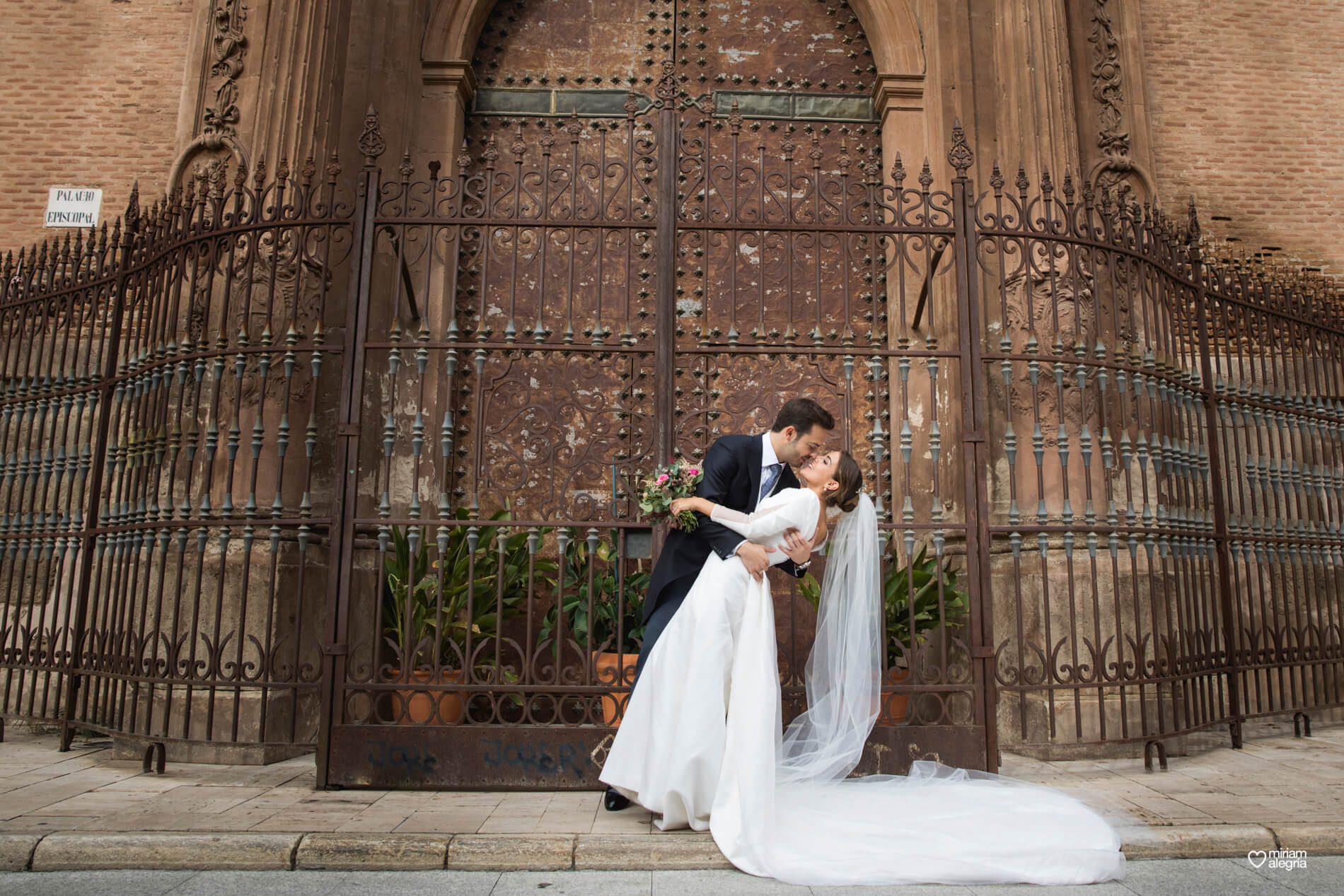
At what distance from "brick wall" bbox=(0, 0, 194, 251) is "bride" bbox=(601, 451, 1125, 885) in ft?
24.8

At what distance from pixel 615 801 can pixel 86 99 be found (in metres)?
8.82

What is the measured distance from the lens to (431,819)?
→ 442 centimetres

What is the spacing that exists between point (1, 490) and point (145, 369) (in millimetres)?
2451

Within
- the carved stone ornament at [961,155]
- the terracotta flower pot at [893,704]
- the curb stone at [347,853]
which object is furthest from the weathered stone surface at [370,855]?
the carved stone ornament at [961,155]

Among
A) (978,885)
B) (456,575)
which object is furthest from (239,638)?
(978,885)

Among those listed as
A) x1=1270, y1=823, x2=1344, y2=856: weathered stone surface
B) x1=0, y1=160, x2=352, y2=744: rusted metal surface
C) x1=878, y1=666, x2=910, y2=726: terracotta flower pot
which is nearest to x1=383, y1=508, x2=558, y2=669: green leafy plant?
x1=0, y1=160, x2=352, y2=744: rusted metal surface

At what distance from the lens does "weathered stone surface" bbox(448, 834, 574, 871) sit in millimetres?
3930

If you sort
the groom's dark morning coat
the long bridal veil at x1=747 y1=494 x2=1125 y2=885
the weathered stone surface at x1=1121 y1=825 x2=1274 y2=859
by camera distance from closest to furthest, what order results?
the long bridal veil at x1=747 y1=494 x2=1125 y2=885 → the weathered stone surface at x1=1121 y1=825 x2=1274 y2=859 → the groom's dark morning coat

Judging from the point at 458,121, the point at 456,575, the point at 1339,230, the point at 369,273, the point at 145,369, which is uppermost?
the point at 458,121

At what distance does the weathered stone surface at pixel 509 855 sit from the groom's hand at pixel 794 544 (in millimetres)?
1640

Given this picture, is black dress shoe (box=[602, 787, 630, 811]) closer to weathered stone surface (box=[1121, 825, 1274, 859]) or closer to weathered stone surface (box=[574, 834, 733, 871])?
weathered stone surface (box=[574, 834, 733, 871])

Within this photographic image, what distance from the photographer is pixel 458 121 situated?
28.1 feet

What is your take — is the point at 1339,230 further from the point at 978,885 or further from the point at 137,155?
the point at 137,155

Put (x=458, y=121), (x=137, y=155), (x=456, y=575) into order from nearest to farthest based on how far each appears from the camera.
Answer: (x=456, y=575) → (x=458, y=121) → (x=137, y=155)
